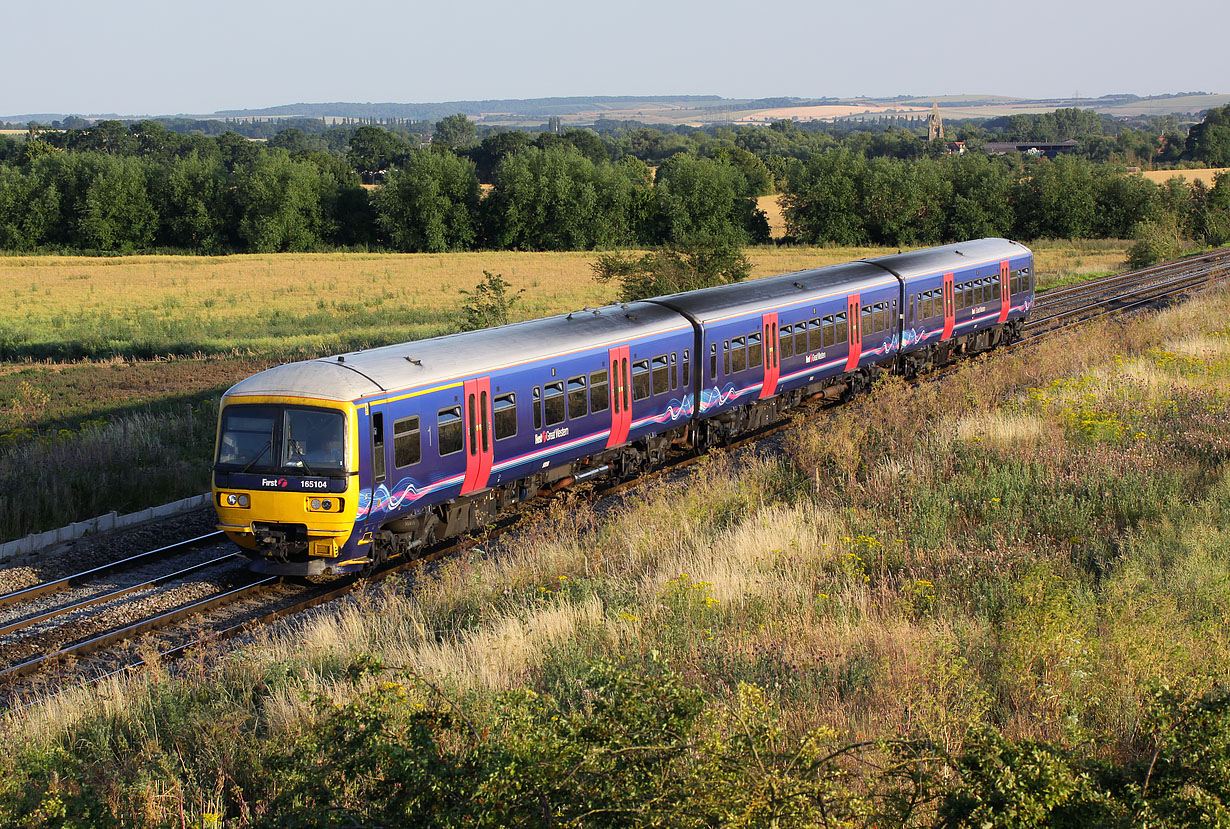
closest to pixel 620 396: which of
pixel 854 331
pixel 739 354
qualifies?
pixel 739 354

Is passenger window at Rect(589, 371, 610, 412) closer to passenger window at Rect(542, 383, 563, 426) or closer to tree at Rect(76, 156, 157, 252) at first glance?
passenger window at Rect(542, 383, 563, 426)

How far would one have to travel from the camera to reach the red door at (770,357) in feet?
65.2

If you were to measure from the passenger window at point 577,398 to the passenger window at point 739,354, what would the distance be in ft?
13.2

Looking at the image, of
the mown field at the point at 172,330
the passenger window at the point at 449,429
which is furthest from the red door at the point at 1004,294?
the passenger window at the point at 449,429

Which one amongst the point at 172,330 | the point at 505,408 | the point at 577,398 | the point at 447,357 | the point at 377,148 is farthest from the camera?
the point at 377,148

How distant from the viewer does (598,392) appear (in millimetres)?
16312

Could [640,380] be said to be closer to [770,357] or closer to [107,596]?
[770,357]

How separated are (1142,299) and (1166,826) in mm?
35484

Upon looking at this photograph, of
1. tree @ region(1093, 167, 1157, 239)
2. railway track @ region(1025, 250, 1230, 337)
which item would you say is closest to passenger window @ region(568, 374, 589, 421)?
railway track @ region(1025, 250, 1230, 337)

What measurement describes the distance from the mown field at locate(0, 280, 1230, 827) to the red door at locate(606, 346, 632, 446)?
153cm

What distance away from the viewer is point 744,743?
513cm

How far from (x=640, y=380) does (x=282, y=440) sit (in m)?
6.31

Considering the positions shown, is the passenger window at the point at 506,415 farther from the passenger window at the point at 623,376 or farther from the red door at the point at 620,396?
the passenger window at the point at 623,376

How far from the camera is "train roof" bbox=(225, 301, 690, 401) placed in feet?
42.5
